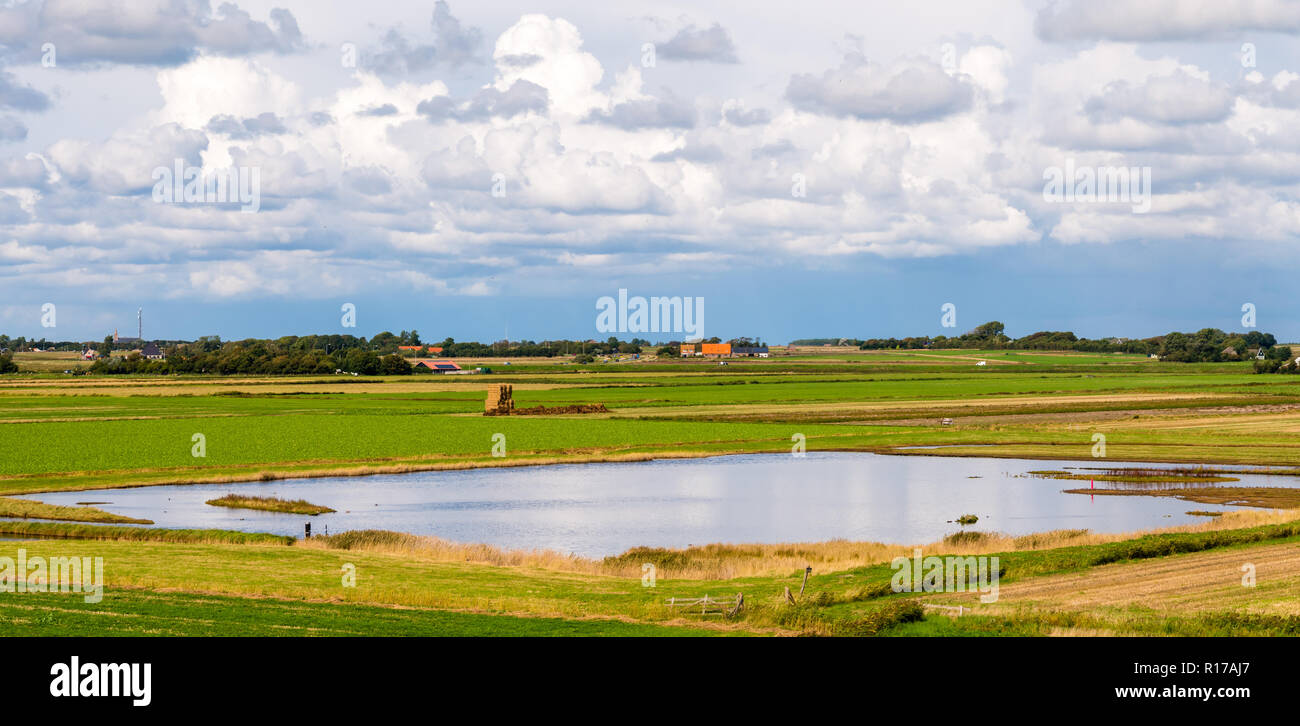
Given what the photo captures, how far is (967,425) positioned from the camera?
319 feet

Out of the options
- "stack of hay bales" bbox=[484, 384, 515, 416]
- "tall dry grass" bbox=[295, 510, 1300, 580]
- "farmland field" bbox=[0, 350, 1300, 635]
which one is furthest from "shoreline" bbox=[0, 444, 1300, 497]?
"stack of hay bales" bbox=[484, 384, 515, 416]

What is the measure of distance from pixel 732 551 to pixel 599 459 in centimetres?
3410

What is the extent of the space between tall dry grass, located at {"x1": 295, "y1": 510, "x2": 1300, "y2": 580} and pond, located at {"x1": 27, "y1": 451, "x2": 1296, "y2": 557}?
301 cm

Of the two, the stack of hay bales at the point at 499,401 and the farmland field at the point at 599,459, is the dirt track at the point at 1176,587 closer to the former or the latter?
the farmland field at the point at 599,459

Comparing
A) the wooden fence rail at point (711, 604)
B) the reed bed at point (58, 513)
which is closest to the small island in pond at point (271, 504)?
the reed bed at point (58, 513)

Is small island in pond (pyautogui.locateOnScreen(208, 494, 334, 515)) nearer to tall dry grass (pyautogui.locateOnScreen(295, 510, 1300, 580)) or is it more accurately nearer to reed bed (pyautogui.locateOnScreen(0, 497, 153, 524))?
reed bed (pyautogui.locateOnScreen(0, 497, 153, 524))

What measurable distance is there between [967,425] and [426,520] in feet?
191

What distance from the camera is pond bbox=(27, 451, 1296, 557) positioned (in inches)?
1902

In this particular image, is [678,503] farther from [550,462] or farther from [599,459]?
[550,462]

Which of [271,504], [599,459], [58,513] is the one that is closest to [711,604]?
[271,504]

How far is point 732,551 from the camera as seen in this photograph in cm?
4191
